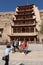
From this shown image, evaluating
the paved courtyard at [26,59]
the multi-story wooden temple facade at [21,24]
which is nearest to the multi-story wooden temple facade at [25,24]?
the multi-story wooden temple facade at [21,24]

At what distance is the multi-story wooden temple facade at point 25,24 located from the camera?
59.2 m

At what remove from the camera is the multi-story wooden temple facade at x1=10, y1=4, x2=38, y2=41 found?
59.2 metres

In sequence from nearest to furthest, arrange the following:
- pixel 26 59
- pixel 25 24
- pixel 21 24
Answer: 1. pixel 26 59
2. pixel 25 24
3. pixel 21 24

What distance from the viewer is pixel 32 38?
5697 centimetres

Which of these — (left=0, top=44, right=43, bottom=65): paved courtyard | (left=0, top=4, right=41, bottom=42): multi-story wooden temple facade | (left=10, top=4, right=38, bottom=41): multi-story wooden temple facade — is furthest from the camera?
(left=0, top=4, right=41, bottom=42): multi-story wooden temple facade

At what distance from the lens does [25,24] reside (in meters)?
62.6

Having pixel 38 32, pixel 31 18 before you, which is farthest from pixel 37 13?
pixel 38 32

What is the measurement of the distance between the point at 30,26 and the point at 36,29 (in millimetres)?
2096

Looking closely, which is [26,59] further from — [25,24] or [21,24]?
[21,24]

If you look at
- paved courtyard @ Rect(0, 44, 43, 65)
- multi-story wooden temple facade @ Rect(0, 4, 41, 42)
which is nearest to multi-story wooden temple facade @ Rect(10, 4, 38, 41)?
multi-story wooden temple facade @ Rect(0, 4, 41, 42)

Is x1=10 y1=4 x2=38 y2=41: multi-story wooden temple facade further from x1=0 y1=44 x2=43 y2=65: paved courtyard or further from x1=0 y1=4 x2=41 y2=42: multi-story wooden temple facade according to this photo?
x1=0 y1=44 x2=43 y2=65: paved courtyard

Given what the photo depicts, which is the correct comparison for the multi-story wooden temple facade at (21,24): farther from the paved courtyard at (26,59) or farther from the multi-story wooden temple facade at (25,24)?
the paved courtyard at (26,59)

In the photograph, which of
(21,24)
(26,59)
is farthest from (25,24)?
(26,59)

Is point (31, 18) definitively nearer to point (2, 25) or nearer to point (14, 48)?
point (2, 25)
